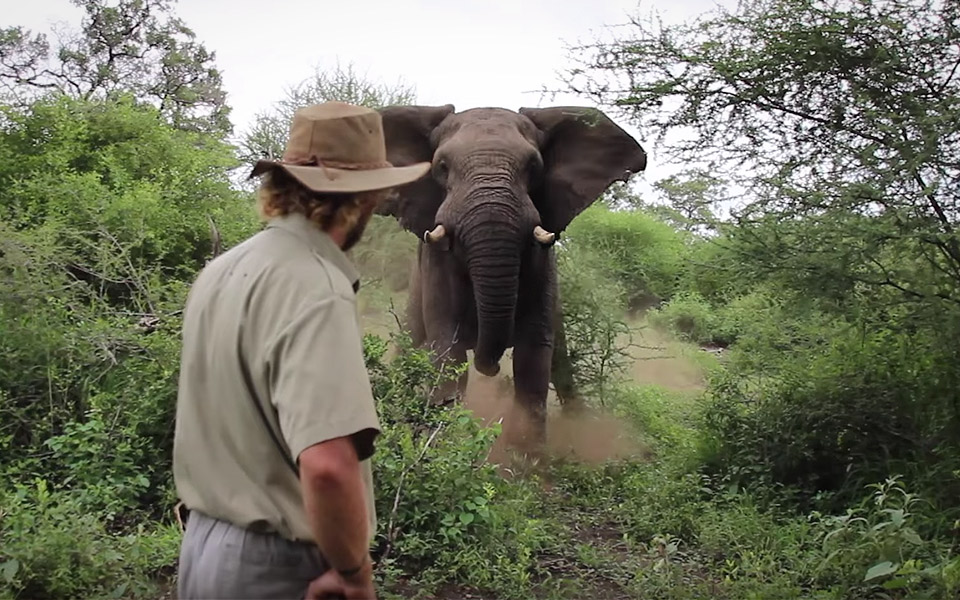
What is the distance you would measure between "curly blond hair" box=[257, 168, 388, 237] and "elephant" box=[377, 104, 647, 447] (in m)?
5.64

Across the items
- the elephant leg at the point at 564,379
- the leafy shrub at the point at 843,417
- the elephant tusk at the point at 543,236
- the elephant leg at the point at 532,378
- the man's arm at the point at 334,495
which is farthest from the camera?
the elephant leg at the point at 564,379

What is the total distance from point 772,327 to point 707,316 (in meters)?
8.57

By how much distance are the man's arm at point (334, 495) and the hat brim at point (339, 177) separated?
0.69m

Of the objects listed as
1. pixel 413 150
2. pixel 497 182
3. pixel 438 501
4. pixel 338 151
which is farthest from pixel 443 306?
pixel 338 151

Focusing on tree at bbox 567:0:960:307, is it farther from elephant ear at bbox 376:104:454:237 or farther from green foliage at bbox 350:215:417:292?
green foliage at bbox 350:215:417:292

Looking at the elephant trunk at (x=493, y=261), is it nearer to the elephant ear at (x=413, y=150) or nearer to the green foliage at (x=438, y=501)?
the elephant ear at (x=413, y=150)


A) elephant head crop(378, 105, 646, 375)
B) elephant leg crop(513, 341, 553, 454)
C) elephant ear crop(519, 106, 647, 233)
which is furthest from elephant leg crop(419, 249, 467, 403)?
elephant ear crop(519, 106, 647, 233)

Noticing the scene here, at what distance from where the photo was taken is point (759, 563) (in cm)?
620

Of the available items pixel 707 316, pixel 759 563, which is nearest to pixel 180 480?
pixel 759 563

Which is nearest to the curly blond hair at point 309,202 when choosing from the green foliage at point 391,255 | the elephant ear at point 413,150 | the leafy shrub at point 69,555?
the leafy shrub at point 69,555

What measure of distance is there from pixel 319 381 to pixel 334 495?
10.2 inches

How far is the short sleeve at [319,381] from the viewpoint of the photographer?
247cm

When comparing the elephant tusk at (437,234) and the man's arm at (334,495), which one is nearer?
the man's arm at (334,495)

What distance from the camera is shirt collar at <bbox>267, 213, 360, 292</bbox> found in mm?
2779
